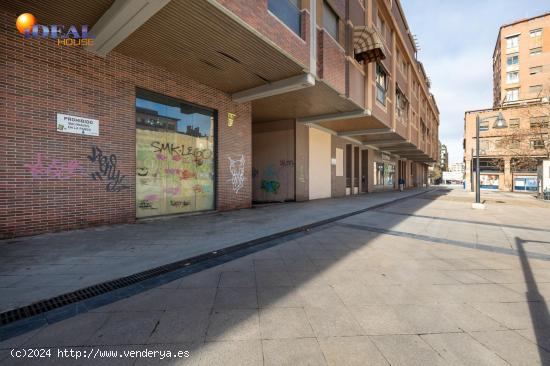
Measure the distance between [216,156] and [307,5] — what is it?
6249 mm

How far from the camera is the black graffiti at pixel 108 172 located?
6.67 m

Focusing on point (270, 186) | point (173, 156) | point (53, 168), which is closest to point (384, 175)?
point (270, 186)

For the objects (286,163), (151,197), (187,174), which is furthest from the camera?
(286,163)

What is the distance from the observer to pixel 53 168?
5.99 metres

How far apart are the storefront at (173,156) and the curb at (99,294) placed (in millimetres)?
4387

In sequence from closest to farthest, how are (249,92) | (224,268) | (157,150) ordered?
(224,268)
(157,150)
(249,92)

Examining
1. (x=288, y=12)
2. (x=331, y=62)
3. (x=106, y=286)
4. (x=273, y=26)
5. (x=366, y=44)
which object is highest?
(x=366, y=44)

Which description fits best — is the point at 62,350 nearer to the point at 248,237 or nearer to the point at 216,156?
the point at 248,237

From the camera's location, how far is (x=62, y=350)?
7.06 ft

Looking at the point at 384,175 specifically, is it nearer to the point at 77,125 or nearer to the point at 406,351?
the point at 77,125

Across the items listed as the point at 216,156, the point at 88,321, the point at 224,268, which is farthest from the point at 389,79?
the point at 88,321

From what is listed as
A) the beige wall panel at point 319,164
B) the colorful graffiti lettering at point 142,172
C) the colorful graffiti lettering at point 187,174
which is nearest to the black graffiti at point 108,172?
the colorful graffiti lettering at point 142,172

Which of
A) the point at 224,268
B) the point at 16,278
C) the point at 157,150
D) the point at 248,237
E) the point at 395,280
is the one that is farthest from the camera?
the point at 157,150

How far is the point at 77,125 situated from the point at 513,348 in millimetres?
8711
